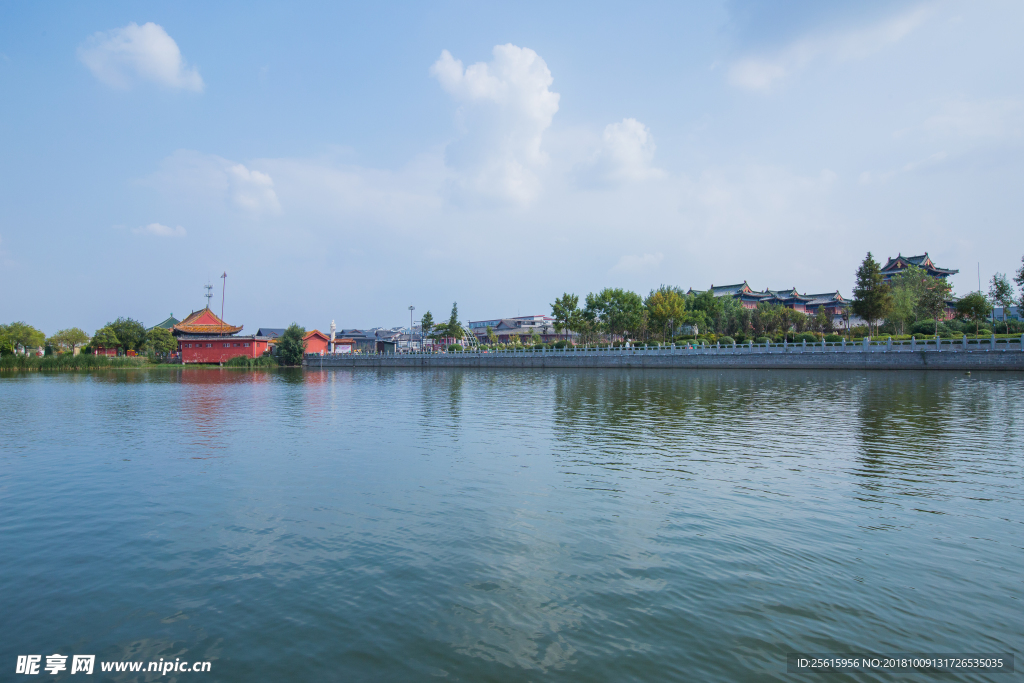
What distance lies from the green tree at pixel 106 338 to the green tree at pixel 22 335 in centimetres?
638

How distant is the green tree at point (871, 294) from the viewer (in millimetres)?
54875

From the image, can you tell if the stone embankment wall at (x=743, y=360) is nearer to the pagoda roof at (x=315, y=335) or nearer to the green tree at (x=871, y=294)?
the pagoda roof at (x=315, y=335)

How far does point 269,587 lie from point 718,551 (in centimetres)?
519

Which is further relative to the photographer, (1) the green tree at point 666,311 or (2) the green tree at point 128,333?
(2) the green tree at point 128,333

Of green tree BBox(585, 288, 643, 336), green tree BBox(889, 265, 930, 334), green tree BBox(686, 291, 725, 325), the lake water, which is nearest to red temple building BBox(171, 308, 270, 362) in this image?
green tree BBox(585, 288, 643, 336)

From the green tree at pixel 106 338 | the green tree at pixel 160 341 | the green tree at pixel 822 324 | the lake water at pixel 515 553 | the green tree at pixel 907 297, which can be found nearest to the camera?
the lake water at pixel 515 553

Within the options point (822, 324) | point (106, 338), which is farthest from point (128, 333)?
point (822, 324)

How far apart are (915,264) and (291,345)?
89368mm

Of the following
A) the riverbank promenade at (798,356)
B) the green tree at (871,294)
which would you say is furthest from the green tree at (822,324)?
the riverbank promenade at (798,356)

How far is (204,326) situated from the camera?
85.8 metres

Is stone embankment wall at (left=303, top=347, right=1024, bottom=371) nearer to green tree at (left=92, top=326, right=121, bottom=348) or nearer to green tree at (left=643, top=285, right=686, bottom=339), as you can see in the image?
green tree at (left=643, top=285, right=686, bottom=339)

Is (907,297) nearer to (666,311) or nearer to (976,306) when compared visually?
(976,306)

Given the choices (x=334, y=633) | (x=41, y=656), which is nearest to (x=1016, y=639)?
(x=334, y=633)

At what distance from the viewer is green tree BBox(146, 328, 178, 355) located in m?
80.2
